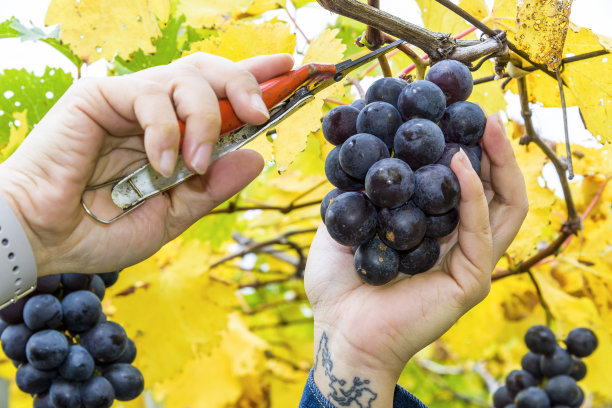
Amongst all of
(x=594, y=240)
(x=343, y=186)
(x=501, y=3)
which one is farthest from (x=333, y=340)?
(x=594, y=240)

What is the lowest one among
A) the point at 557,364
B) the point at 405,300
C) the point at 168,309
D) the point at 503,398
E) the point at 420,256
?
the point at 503,398

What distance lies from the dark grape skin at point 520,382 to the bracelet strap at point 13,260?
1.11 meters

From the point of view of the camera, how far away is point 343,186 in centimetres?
72

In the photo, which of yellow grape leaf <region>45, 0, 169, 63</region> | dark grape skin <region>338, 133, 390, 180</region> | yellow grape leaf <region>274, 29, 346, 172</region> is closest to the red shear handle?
dark grape skin <region>338, 133, 390, 180</region>

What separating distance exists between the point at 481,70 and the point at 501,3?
0.12 meters

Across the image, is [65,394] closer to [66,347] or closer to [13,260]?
[66,347]

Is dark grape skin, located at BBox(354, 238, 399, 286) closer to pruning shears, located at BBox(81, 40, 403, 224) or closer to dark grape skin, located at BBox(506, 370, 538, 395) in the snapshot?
pruning shears, located at BBox(81, 40, 403, 224)

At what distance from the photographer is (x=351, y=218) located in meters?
0.66

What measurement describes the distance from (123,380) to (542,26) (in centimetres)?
95

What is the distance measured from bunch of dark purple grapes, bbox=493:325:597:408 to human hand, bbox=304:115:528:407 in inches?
23.4

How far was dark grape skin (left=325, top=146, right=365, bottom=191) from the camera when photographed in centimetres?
71

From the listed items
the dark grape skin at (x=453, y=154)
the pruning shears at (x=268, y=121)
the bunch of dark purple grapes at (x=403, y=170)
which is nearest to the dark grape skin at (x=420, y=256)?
the bunch of dark purple grapes at (x=403, y=170)

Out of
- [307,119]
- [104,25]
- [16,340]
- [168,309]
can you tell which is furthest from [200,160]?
[168,309]

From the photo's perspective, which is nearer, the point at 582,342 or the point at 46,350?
the point at 46,350
